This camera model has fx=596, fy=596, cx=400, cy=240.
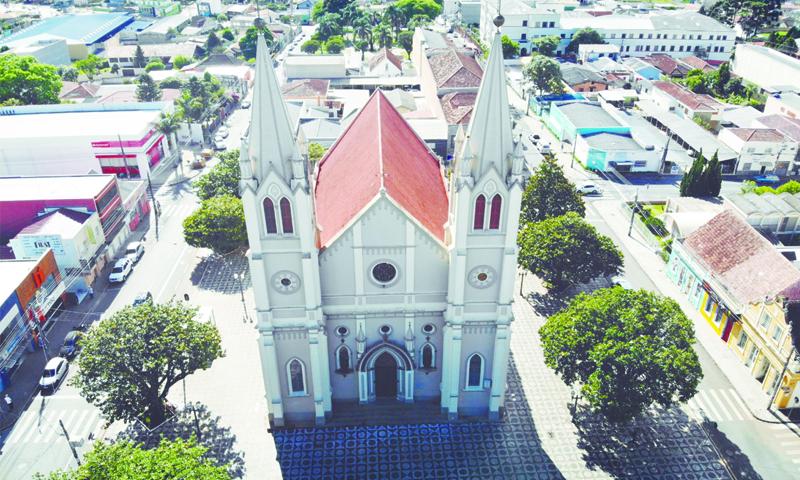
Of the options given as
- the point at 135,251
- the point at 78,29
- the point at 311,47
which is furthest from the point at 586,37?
the point at 78,29

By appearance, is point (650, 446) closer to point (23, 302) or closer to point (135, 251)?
point (23, 302)

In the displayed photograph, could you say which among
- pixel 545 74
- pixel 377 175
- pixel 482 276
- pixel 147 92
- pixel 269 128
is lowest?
pixel 147 92

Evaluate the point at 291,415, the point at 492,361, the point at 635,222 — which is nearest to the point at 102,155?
the point at 291,415

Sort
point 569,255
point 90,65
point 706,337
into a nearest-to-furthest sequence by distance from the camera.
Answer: point 706,337 → point 569,255 → point 90,65

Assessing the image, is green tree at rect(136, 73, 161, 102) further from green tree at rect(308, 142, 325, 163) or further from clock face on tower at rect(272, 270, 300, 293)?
clock face on tower at rect(272, 270, 300, 293)

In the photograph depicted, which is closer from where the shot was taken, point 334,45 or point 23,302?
point 23,302

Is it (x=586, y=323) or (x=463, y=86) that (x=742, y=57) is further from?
(x=586, y=323)

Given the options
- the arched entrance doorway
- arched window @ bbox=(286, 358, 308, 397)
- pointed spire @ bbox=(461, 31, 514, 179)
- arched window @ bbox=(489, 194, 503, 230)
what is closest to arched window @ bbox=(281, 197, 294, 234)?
arched window @ bbox=(286, 358, 308, 397)
